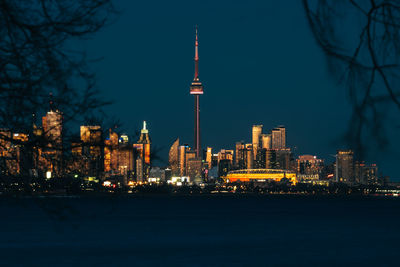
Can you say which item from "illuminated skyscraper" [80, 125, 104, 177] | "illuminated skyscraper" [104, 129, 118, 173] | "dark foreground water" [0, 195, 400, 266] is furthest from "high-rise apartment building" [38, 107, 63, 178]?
"dark foreground water" [0, 195, 400, 266]

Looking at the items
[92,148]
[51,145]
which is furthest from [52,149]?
[92,148]

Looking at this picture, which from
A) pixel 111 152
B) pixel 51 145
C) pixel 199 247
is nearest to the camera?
pixel 51 145

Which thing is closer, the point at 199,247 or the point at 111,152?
the point at 111,152

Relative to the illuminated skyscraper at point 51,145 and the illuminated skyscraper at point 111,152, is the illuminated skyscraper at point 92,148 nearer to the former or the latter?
the illuminated skyscraper at point 111,152

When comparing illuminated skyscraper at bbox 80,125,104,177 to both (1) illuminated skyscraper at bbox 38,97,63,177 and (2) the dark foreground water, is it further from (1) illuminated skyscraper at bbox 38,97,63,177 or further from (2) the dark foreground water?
(2) the dark foreground water

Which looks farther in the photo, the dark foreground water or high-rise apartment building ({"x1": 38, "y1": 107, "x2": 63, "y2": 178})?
the dark foreground water

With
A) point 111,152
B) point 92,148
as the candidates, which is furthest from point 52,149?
point 111,152

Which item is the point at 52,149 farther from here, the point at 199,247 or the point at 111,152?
the point at 199,247

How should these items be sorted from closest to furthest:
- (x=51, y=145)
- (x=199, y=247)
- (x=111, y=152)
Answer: (x=51, y=145) < (x=111, y=152) < (x=199, y=247)

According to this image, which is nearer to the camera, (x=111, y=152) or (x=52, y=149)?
(x=52, y=149)

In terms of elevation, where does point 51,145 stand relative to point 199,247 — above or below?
above

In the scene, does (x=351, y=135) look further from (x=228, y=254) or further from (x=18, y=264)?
(x=228, y=254)

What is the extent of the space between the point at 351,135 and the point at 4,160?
452 centimetres

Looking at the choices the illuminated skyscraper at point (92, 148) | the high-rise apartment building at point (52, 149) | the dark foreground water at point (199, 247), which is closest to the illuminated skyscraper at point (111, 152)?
the illuminated skyscraper at point (92, 148)
